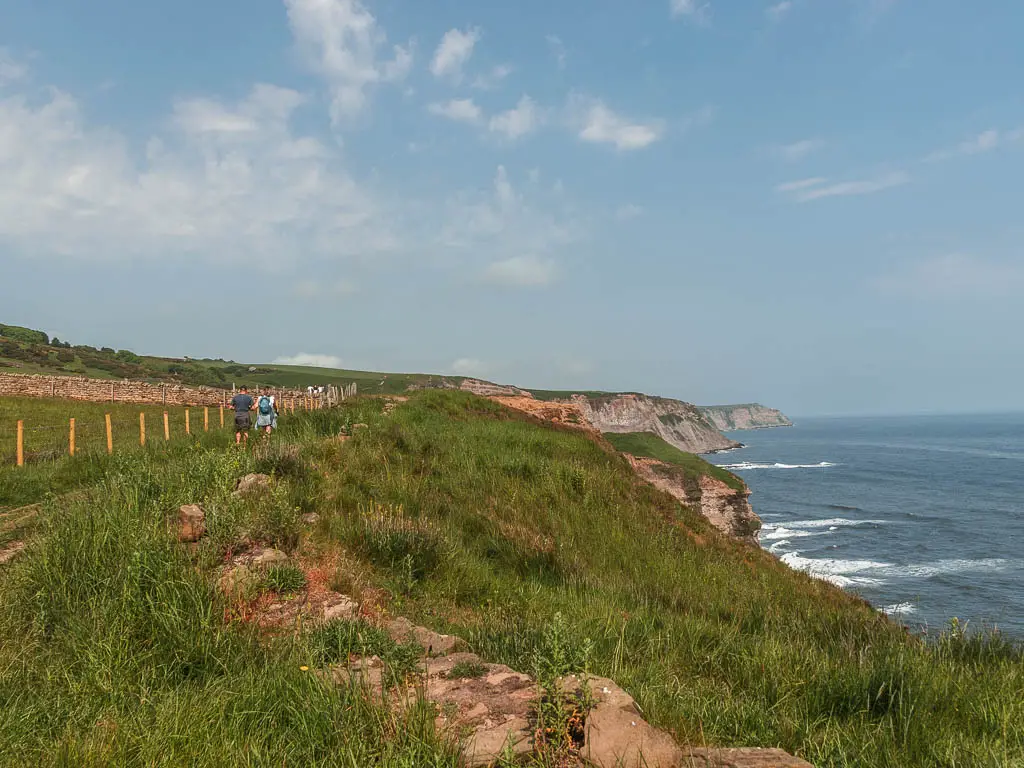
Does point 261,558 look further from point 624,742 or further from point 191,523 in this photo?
point 624,742

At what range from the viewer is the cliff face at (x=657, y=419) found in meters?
136

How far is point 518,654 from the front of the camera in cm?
534

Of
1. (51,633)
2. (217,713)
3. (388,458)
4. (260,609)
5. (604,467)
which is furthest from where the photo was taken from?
(604,467)

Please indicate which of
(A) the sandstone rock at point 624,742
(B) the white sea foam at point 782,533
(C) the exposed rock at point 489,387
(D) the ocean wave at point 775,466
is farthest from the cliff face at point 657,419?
(A) the sandstone rock at point 624,742

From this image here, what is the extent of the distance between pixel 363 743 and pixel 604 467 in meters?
17.0

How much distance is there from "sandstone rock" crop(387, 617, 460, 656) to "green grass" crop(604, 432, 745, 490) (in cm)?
4327

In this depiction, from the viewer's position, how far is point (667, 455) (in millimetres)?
56438

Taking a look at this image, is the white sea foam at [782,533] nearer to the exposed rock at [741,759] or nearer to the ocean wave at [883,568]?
the ocean wave at [883,568]

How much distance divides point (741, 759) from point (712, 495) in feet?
147

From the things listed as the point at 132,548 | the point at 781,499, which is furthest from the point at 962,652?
the point at 781,499

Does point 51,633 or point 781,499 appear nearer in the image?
point 51,633

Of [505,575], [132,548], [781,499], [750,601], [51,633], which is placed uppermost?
[132,548]

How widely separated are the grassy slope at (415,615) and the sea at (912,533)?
1919 mm

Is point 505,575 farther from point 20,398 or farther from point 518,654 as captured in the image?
point 20,398
